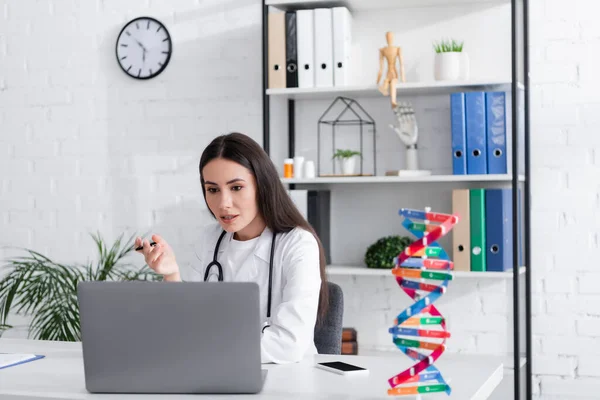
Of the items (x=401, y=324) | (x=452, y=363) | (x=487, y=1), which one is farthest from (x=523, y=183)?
(x=401, y=324)

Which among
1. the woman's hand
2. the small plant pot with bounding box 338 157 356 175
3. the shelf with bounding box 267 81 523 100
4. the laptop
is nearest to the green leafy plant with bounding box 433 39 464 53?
the shelf with bounding box 267 81 523 100

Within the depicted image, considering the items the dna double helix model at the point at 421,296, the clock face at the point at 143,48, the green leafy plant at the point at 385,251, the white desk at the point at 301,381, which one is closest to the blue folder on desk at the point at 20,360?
the white desk at the point at 301,381

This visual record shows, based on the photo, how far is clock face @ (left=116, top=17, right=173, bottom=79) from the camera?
11.5 feet

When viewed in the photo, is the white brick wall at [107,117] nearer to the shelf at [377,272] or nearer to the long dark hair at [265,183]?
the shelf at [377,272]

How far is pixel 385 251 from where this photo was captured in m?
3.07

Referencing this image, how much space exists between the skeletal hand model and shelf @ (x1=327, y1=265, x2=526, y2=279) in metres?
0.50

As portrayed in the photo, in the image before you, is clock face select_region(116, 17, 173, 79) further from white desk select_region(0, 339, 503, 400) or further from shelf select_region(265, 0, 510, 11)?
white desk select_region(0, 339, 503, 400)

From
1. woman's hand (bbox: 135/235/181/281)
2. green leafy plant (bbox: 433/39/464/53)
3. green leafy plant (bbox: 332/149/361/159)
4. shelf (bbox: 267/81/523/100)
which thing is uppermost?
green leafy plant (bbox: 433/39/464/53)

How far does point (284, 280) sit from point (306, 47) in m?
1.21

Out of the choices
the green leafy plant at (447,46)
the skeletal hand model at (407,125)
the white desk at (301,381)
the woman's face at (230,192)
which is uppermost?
the green leafy plant at (447,46)

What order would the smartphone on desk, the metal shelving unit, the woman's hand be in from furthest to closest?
the metal shelving unit
the woman's hand
the smartphone on desk

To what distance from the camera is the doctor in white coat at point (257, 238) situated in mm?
1999

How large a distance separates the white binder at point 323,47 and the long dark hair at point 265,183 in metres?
0.98

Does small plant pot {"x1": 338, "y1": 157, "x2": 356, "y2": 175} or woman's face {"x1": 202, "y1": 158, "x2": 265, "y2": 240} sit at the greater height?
small plant pot {"x1": 338, "y1": 157, "x2": 356, "y2": 175}
